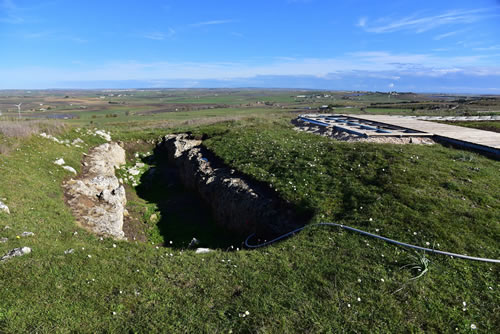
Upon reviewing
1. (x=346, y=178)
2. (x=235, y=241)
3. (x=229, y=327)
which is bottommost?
(x=235, y=241)

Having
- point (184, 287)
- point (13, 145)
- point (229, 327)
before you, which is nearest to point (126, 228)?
point (184, 287)

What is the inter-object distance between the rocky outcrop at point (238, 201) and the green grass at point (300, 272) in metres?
1.06

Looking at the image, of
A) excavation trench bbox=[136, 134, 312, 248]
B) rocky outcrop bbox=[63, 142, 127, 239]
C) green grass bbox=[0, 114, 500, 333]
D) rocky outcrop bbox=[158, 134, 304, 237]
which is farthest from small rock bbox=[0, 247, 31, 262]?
rocky outcrop bbox=[158, 134, 304, 237]

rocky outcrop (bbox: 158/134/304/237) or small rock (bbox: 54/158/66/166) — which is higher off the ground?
small rock (bbox: 54/158/66/166)

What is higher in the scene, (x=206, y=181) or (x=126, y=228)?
(x=206, y=181)

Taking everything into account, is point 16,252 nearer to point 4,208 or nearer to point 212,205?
point 4,208

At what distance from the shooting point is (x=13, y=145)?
62.5ft

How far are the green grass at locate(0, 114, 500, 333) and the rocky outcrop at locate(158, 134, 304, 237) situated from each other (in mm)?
1063

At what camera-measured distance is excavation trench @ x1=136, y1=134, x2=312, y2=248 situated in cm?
1312

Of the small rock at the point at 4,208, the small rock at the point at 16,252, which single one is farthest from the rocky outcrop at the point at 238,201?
the small rock at the point at 4,208

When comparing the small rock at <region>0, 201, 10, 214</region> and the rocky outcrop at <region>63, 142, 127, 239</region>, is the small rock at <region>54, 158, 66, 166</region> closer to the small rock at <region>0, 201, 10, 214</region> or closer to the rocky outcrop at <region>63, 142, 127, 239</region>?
the rocky outcrop at <region>63, 142, 127, 239</region>

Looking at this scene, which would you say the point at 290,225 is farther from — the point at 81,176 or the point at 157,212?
the point at 81,176

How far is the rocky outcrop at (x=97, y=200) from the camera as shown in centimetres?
1266

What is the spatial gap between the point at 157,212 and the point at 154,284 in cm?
1096
